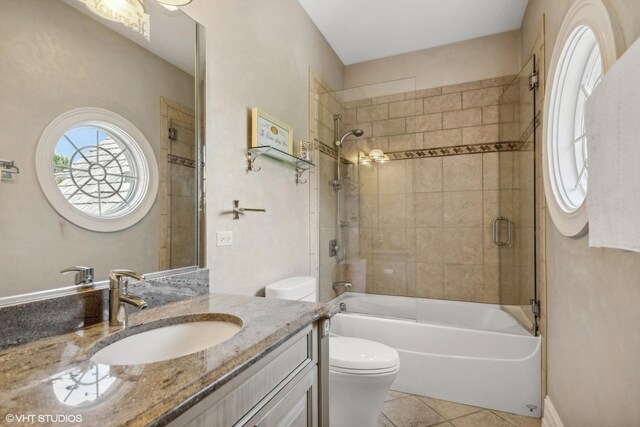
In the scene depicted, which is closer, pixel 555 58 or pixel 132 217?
pixel 132 217

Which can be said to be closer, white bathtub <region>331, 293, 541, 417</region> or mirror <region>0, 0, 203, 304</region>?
mirror <region>0, 0, 203, 304</region>

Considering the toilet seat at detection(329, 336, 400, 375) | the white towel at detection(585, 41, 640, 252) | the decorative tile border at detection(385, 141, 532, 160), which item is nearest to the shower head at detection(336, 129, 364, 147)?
the decorative tile border at detection(385, 141, 532, 160)

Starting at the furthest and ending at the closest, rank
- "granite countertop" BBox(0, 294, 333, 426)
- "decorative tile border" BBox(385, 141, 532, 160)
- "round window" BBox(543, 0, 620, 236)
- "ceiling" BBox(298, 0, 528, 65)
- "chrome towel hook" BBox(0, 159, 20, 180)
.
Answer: "decorative tile border" BBox(385, 141, 532, 160) < "ceiling" BBox(298, 0, 528, 65) < "round window" BBox(543, 0, 620, 236) < "chrome towel hook" BBox(0, 159, 20, 180) < "granite countertop" BBox(0, 294, 333, 426)

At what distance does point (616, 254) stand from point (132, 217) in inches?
68.9

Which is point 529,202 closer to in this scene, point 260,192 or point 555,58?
point 555,58

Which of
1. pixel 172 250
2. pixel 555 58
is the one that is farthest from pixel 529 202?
pixel 172 250

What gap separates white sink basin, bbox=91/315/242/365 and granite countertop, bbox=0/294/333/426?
5cm

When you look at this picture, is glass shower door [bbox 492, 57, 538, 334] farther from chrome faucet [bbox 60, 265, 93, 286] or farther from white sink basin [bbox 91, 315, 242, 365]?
chrome faucet [bbox 60, 265, 93, 286]

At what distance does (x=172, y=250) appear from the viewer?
132cm

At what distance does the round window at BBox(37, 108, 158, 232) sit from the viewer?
0.94 meters

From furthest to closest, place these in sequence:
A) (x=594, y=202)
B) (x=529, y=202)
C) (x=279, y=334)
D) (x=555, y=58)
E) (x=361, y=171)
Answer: (x=361, y=171) → (x=529, y=202) → (x=555, y=58) → (x=594, y=202) → (x=279, y=334)

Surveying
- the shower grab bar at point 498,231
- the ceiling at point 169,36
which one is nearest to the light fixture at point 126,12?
the ceiling at point 169,36

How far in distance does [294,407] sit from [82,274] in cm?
80

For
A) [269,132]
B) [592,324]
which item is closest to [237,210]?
[269,132]
